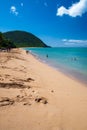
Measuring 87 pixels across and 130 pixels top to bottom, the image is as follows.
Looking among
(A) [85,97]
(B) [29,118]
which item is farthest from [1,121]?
(A) [85,97]

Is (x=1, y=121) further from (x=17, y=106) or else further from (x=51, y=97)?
(x=51, y=97)

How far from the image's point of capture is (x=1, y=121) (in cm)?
445

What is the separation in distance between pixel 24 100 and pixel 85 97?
3.38m

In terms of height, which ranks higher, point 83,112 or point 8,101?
point 8,101

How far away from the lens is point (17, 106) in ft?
17.9

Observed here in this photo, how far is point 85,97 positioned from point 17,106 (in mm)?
3819

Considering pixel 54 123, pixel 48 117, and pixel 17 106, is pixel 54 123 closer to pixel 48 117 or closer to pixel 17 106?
pixel 48 117

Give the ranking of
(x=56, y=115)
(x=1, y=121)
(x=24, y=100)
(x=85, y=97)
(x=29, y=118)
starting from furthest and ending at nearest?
(x=85, y=97) < (x=24, y=100) < (x=56, y=115) < (x=29, y=118) < (x=1, y=121)

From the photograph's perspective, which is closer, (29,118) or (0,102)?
(29,118)

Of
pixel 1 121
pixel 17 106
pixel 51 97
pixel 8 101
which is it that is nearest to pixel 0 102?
pixel 8 101

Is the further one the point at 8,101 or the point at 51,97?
the point at 51,97

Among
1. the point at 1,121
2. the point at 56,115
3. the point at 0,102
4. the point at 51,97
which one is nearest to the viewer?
the point at 1,121

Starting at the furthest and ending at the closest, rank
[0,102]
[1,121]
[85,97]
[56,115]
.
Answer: [85,97] → [0,102] → [56,115] → [1,121]

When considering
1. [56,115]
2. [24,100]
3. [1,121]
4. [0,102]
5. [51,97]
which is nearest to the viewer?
[1,121]
